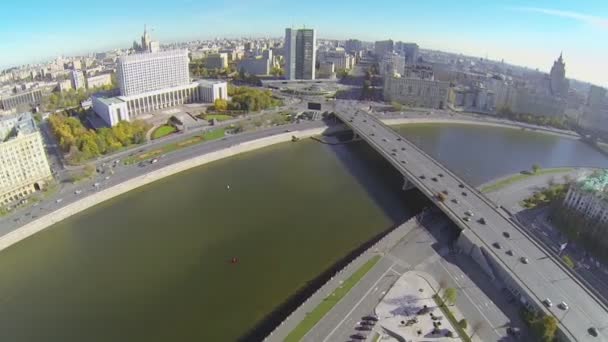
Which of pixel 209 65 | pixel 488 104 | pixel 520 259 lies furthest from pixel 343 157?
pixel 209 65

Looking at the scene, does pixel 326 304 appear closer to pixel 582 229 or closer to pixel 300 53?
pixel 582 229

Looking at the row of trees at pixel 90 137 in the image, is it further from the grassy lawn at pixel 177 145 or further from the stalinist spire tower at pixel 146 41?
the stalinist spire tower at pixel 146 41

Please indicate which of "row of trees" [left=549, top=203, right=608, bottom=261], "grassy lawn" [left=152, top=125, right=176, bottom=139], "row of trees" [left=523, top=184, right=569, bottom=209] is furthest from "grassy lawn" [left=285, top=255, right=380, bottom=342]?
"grassy lawn" [left=152, top=125, right=176, bottom=139]

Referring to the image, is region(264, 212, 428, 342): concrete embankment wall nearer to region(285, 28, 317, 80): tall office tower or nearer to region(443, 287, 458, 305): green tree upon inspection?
region(443, 287, 458, 305): green tree

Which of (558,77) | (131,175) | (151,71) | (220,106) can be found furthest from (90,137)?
(558,77)

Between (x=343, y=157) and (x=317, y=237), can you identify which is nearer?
(x=317, y=237)

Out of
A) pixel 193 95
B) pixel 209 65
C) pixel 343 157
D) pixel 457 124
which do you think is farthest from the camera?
pixel 209 65

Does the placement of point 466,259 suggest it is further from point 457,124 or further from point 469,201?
point 457,124
